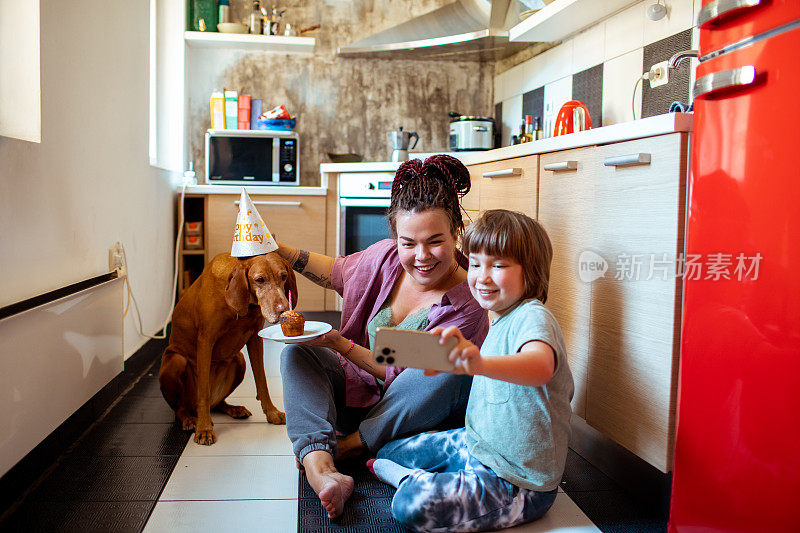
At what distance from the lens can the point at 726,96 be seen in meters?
1.30

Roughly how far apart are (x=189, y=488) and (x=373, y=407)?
0.52 metres

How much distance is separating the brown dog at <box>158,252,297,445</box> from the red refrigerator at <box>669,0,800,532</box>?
1147 millimetres

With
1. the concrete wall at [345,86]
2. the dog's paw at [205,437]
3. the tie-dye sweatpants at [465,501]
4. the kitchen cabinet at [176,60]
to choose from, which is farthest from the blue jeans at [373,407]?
the concrete wall at [345,86]

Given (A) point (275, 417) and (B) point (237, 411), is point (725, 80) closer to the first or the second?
(A) point (275, 417)

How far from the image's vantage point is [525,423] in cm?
148

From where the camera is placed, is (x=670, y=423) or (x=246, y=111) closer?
(x=670, y=423)

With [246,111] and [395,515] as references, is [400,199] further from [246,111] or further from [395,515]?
[246,111]

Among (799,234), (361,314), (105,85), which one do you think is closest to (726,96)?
(799,234)

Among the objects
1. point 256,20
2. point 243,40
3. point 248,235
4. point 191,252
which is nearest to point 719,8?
point 248,235

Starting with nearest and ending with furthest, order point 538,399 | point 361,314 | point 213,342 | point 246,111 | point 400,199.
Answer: point 538,399 < point 400,199 < point 361,314 < point 213,342 < point 246,111

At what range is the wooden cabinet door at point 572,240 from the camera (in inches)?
72.0

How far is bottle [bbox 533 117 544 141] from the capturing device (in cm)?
362

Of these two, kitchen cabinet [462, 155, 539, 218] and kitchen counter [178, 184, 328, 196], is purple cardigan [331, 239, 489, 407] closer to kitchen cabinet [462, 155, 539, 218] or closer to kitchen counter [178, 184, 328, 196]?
kitchen cabinet [462, 155, 539, 218]

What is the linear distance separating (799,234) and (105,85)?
2.28 m
